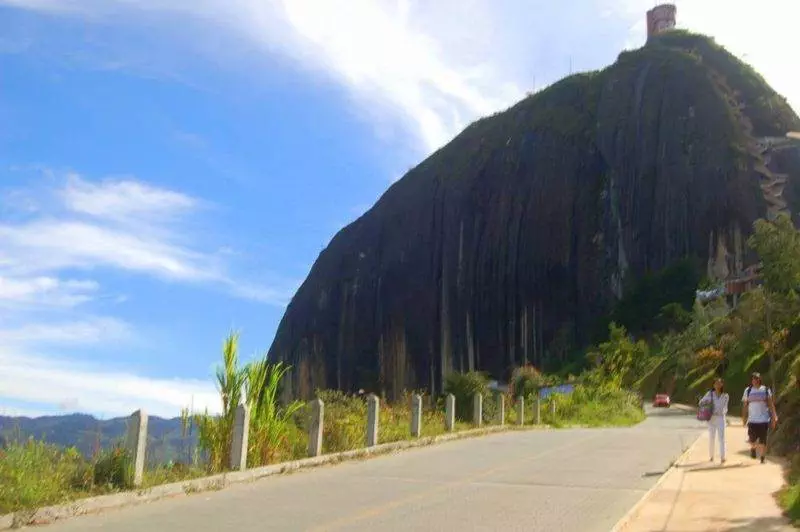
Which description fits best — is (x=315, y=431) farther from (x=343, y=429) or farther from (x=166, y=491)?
(x=166, y=491)

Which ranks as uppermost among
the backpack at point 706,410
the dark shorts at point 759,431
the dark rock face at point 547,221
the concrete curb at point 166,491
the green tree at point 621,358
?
the dark rock face at point 547,221

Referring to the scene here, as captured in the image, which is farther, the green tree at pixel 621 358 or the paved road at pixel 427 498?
the green tree at pixel 621 358

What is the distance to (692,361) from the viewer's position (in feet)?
161

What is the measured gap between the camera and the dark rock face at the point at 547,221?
79812 millimetres

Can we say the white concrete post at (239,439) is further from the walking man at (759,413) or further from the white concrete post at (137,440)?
the walking man at (759,413)

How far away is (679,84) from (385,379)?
47727mm

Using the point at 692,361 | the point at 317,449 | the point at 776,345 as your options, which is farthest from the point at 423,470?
Result: the point at 692,361

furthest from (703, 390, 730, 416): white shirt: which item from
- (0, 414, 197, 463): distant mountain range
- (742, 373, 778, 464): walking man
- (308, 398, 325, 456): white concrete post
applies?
(0, 414, 197, 463): distant mountain range

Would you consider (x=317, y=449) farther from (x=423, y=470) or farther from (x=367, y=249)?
(x=367, y=249)

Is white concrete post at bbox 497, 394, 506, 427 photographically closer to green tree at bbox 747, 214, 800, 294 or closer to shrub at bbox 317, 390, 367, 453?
shrub at bbox 317, 390, 367, 453

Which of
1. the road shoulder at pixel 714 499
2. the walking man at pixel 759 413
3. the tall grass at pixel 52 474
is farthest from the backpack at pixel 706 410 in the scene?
the tall grass at pixel 52 474

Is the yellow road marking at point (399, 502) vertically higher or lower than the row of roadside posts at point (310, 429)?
lower

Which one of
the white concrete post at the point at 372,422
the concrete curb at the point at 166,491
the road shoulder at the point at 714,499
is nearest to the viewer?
the concrete curb at the point at 166,491

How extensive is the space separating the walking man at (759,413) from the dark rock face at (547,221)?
2426 inches
